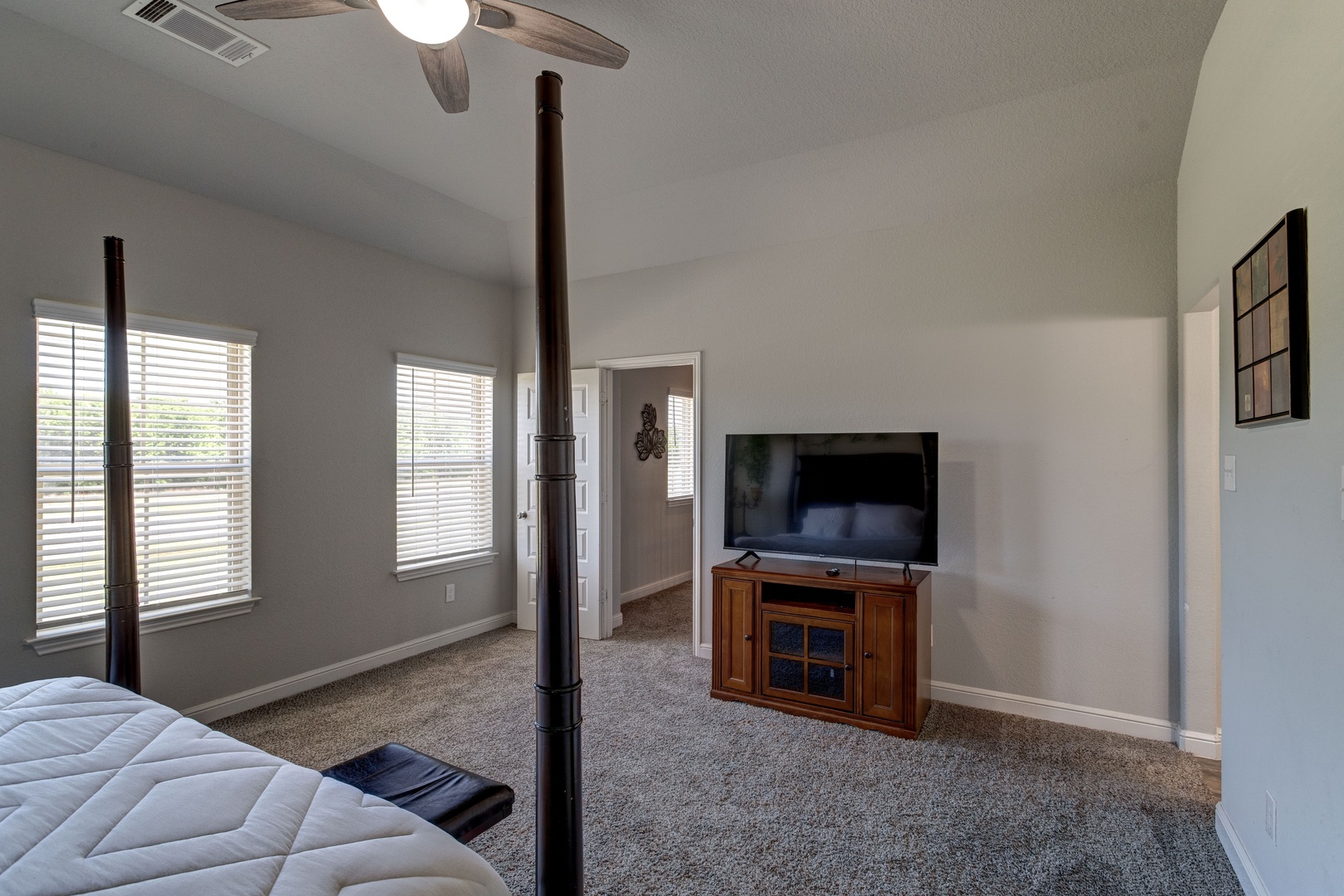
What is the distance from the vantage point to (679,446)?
263 inches

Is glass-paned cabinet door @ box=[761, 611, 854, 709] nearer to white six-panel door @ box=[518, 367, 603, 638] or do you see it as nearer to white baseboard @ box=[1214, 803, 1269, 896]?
white baseboard @ box=[1214, 803, 1269, 896]

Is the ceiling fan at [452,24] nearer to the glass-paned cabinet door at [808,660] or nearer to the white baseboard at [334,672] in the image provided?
the glass-paned cabinet door at [808,660]

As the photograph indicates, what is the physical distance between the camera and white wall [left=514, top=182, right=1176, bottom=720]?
311cm

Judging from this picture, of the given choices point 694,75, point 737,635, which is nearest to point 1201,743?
point 737,635

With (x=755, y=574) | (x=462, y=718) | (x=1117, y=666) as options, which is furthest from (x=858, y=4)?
(x=462, y=718)

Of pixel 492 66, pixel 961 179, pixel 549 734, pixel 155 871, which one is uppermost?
pixel 492 66

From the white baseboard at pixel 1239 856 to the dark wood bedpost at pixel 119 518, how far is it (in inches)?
149

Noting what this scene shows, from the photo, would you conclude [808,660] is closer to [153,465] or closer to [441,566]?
[441,566]

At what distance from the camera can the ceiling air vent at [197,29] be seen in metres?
2.28

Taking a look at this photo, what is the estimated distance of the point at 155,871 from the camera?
108 centimetres

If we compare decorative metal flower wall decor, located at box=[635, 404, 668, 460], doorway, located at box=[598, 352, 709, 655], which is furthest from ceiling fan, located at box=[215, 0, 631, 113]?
decorative metal flower wall decor, located at box=[635, 404, 668, 460]

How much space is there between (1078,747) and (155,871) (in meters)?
3.36

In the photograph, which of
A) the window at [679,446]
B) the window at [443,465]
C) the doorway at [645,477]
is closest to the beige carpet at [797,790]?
the window at [443,465]

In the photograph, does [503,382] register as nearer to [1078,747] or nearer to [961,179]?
[961,179]
